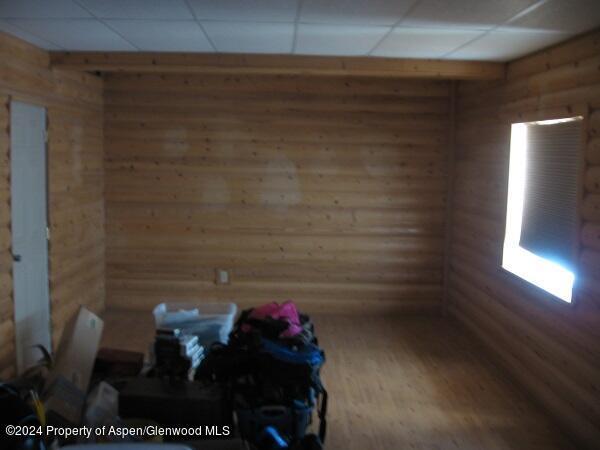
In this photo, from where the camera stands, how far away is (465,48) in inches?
150

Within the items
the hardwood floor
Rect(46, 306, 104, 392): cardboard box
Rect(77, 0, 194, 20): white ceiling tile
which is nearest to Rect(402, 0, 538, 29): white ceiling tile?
Rect(77, 0, 194, 20): white ceiling tile

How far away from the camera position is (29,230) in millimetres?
3896

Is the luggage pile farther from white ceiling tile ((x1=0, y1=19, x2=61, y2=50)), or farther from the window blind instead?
white ceiling tile ((x1=0, y1=19, x2=61, y2=50))

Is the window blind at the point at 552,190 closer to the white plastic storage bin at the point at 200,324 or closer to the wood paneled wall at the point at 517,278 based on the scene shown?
the wood paneled wall at the point at 517,278

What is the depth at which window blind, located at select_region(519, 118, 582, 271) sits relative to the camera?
3.33 metres

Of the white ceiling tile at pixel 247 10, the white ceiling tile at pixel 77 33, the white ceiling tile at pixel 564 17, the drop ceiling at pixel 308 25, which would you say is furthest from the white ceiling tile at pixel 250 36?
the white ceiling tile at pixel 564 17

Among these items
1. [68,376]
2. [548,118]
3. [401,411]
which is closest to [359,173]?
[548,118]

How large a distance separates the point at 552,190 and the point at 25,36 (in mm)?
3572

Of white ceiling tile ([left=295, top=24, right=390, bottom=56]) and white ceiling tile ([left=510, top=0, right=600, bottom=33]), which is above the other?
white ceiling tile ([left=295, top=24, right=390, bottom=56])

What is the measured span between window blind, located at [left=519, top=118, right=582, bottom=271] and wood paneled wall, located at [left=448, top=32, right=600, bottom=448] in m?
0.13

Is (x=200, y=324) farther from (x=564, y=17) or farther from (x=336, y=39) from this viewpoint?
(x=564, y=17)

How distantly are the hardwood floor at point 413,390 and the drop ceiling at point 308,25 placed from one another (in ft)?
7.56

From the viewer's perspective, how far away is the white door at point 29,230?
3705 millimetres

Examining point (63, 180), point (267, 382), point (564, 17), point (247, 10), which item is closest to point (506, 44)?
point (564, 17)
